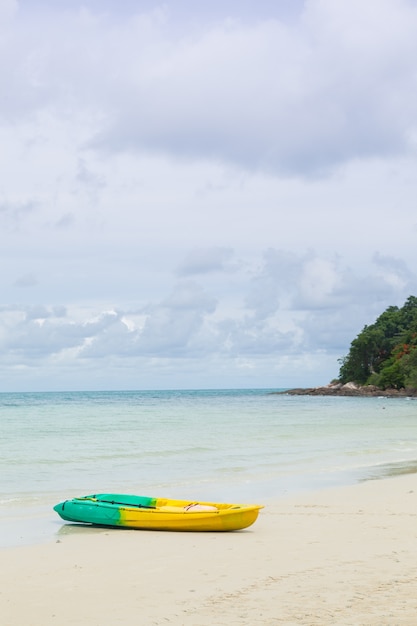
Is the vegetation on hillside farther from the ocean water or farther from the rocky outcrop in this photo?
the ocean water

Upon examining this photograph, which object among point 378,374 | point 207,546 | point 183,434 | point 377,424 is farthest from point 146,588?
point 378,374

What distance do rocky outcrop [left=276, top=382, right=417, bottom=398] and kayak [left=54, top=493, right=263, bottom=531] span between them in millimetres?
99971

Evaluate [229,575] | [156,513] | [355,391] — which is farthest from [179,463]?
[355,391]

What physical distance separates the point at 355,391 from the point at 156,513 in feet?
380

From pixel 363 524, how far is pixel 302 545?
6.94 ft

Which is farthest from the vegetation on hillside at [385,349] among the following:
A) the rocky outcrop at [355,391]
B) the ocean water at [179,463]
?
the ocean water at [179,463]

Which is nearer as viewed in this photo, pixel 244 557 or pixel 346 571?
pixel 346 571

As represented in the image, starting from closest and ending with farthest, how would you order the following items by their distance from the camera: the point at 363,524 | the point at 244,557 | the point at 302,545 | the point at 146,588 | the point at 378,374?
1. the point at 146,588
2. the point at 244,557
3. the point at 302,545
4. the point at 363,524
5. the point at 378,374

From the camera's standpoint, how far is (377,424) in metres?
47.9

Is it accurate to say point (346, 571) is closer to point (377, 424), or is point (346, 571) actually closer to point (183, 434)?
point (183, 434)

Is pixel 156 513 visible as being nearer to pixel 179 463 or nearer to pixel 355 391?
pixel 179 463

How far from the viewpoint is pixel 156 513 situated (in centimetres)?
1336

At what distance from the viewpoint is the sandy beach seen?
7850 mm

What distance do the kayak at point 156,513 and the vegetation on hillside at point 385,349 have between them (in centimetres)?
10035
